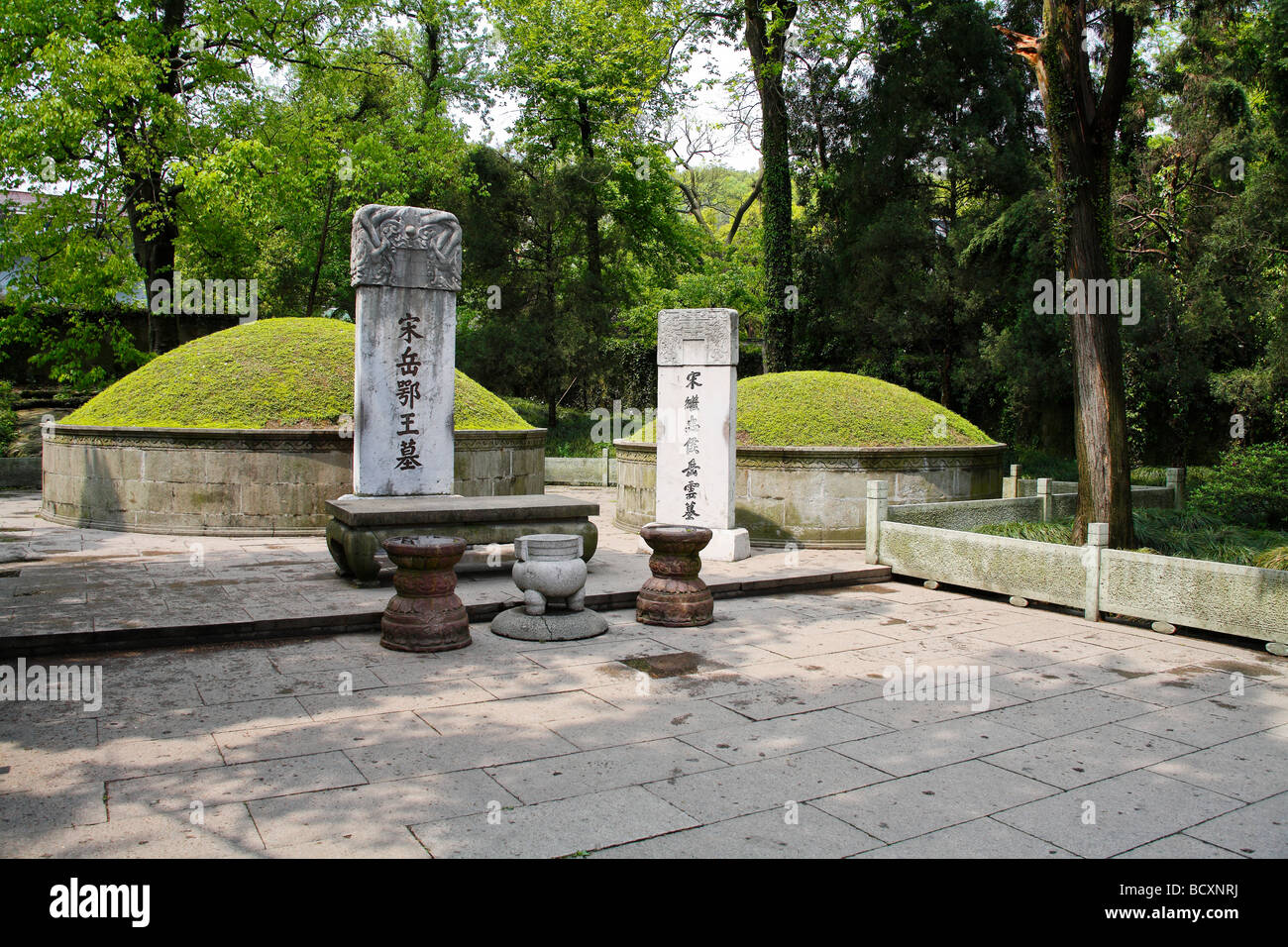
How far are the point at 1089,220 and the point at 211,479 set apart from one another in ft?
36.9

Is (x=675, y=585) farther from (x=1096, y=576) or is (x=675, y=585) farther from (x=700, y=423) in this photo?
(x=1096, y=576)

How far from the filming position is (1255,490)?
11.6 m

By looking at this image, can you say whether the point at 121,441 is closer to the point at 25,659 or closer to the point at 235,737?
the point at 25,659

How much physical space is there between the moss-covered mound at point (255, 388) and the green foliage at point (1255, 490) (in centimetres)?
1002

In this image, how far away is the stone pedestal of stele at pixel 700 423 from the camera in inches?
430

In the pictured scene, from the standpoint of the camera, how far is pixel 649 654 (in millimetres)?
6914

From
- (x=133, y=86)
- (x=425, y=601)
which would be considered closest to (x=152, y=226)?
(x=133, y=86)

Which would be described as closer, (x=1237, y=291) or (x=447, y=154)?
(x=1237, y=291)

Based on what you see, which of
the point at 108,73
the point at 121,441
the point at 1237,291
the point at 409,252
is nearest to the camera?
the point at 409,252

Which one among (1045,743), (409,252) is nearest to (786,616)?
(1045,743)

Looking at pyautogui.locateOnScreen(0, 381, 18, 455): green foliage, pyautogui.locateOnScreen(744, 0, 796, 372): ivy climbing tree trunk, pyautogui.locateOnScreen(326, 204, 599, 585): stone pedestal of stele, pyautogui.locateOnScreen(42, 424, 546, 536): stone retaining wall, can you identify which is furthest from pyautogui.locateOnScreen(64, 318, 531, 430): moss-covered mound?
pyautogui.locateOnScreen(744, 0, 796, 372): ivy climbing tree trunk

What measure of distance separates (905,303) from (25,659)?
19365mm

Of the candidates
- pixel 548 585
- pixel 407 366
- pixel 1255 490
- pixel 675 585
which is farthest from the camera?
pixel 1255 490

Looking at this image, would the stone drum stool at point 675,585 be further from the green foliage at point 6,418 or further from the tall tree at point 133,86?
the green foliage at point 6,418
